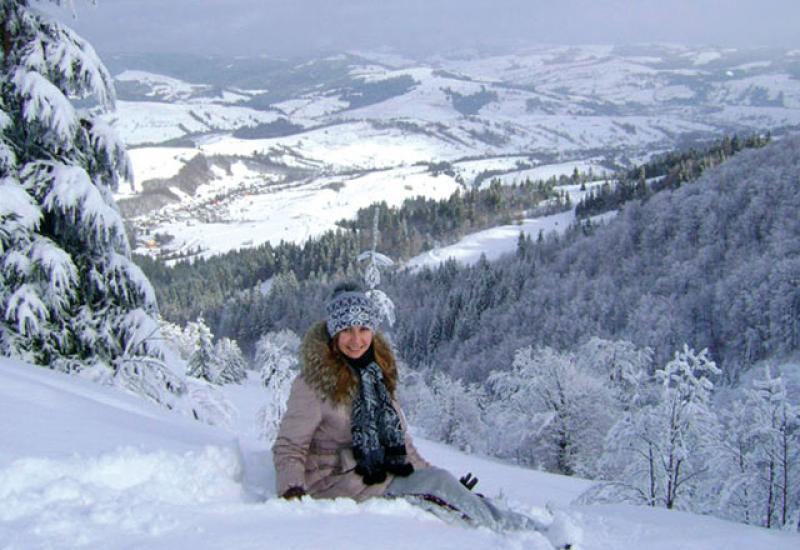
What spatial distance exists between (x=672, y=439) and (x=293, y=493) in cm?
1709

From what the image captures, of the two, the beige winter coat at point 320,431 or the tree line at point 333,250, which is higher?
the beige winter coat at point 320,431

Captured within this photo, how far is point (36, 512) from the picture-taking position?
11.8 ft

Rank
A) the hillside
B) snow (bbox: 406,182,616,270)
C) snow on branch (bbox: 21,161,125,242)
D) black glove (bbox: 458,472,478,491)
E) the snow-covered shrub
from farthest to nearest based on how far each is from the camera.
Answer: snow (bbox: 406,182,616,270) → the hillside → the snow-covered shrub → snow on branch (bbox: 21,161,125,242) → black glove (bbox: 458,472,478,491)

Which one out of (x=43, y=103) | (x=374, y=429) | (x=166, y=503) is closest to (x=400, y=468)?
(x=374, y=429)

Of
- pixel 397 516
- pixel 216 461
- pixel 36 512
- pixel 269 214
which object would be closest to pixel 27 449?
pixel 36 512

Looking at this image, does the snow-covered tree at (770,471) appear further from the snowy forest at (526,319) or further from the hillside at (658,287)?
the hillside at (658,287)

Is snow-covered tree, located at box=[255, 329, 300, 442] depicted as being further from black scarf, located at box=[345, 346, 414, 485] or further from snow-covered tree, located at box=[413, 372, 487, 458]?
snow-covered tree, located at box=[413, 372, 487, 458]

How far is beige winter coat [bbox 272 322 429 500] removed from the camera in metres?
4.77

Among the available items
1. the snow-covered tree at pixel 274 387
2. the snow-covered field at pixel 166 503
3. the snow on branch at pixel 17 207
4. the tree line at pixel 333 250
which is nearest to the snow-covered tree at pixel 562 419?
the snow-covered tree at pixel 274 387

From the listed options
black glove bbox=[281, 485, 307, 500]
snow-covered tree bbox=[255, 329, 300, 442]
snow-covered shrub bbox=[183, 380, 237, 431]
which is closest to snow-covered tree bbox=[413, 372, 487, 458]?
snow-covered tree bbox=[255, 329, 300, 442]

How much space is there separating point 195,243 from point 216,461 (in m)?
170

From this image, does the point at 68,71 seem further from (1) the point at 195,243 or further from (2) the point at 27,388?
(1) the point at 195,243

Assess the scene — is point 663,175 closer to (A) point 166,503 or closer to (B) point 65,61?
(B) point 65,61

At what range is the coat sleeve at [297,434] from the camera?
4672 mm
